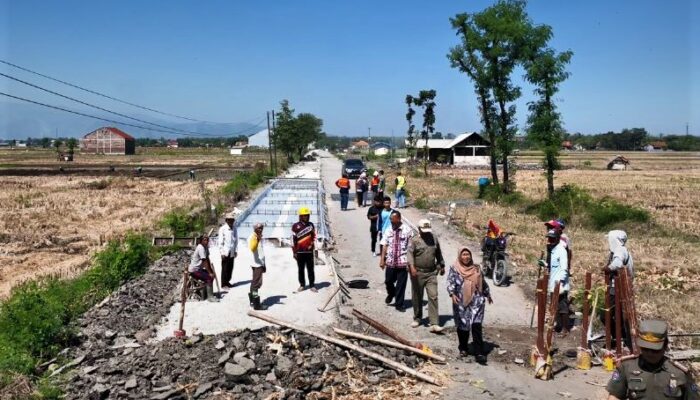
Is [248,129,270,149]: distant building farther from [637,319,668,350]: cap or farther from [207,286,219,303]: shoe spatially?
[637,319,668,350]: cap

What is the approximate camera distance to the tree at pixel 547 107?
22938 mm

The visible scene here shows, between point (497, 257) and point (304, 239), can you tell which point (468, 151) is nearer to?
point (497, 257)

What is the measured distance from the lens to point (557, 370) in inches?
295

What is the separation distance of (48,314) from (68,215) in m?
18.5

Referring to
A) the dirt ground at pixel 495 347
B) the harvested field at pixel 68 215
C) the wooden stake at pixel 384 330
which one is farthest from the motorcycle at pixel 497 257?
the harvested field at pixel 68 215

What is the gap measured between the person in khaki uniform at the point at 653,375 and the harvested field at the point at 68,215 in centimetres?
1287

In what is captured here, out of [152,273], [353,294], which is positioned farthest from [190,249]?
[353,294]

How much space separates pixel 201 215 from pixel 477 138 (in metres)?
49.8

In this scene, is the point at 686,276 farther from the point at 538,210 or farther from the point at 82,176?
the point at 82,176

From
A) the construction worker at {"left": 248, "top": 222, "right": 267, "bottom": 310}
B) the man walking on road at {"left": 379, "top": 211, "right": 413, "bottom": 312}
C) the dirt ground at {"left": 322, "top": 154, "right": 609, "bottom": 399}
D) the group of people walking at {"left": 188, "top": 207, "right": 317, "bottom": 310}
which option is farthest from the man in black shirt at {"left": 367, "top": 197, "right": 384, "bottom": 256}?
the construction worker at {"left": 248, "top": 222, "right": 267, "bottom": 310}

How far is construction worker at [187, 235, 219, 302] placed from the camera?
990 cm

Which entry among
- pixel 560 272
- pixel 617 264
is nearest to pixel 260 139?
pixel 560 272

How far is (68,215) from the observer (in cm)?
2566

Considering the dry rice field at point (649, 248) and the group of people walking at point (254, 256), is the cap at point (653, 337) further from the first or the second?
the group of people walking at point (254, 256)
